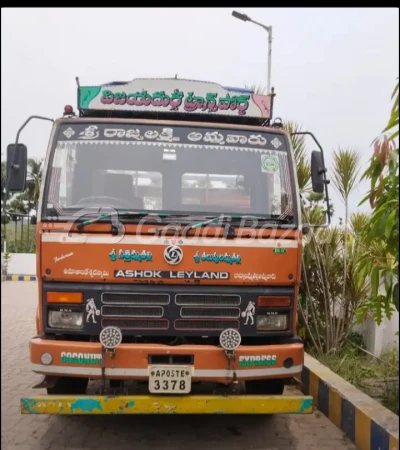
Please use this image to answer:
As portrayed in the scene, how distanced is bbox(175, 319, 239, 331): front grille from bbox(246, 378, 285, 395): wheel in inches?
26.8

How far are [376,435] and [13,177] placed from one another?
3.38 m

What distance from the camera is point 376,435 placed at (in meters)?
3.71

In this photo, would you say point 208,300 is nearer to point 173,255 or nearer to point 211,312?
point 211,312

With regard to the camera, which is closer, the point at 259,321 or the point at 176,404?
the point at 176,404

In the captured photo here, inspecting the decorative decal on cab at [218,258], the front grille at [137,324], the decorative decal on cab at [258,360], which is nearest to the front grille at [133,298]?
the front grille at [137,324]

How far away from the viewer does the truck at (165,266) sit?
3625 mm

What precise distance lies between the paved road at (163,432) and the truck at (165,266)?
15.7 inches

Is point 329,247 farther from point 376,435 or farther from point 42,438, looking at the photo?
point 42,438

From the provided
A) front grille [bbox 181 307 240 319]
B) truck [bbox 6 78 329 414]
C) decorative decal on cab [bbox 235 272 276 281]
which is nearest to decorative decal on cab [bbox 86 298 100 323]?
truck [bbox 6 78 329 414]

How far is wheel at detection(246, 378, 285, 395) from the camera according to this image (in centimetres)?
420

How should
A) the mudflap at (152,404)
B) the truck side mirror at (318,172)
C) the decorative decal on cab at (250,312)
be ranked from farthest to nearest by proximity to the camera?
the truck side mirror at (318,172) < the decorative decal on cab at (250,312) < the mudflap at (152,404)

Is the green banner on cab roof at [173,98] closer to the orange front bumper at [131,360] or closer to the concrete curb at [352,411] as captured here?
the orange front bumper at [131,360]

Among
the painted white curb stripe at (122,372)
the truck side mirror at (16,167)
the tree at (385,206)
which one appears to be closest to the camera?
the tree at (385,206)

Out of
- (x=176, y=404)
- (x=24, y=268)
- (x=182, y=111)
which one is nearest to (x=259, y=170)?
(x=182, y=111)
